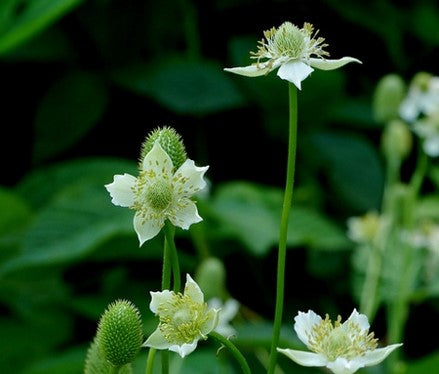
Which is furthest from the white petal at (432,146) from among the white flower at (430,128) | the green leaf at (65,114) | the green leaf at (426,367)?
the green leaf at (65,114)

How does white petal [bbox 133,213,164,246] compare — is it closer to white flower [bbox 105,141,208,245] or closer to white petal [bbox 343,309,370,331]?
white flower [bbox 105,141,208,245]

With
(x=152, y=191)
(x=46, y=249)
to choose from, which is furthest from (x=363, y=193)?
(x=152, y=191)

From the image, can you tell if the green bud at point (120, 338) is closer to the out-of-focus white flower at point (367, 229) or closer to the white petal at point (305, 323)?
the white petal at point (305, 323)

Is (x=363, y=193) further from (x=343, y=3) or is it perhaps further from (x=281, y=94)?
(x=343, y=3)

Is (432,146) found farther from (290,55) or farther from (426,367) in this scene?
(290,55)

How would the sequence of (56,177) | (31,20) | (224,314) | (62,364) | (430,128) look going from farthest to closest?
1. (56,177)
2. (31,20)
3. (430,128)
4. (62,364)
5. (224,314)

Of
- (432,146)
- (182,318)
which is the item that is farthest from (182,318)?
(432,146)
